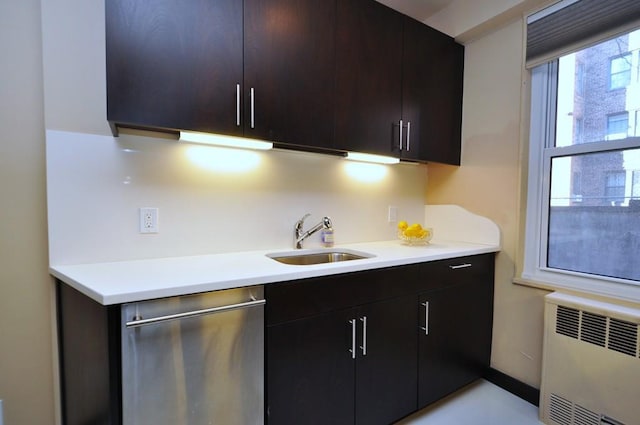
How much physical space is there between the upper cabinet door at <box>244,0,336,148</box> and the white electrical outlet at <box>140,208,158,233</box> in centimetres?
59

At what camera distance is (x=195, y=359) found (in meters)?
1.02

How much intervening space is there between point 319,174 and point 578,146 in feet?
4.91

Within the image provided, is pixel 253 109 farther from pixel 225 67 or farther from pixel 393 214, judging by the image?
pixel 393 214

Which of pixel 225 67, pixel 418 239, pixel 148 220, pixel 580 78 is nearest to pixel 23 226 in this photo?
pixel 148 220

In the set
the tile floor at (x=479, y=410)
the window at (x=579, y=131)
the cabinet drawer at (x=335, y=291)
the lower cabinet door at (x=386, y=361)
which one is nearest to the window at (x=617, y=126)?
the window at (x=579, y=131)

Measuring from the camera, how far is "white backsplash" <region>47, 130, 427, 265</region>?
1271 mm

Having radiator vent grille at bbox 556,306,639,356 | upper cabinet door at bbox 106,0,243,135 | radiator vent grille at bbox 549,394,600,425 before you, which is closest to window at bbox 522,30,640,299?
radiator vent grille at bbox 556,306,639,356

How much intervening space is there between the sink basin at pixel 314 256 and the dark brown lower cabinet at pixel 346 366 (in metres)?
0.40

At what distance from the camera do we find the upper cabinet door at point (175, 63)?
43.5 inches

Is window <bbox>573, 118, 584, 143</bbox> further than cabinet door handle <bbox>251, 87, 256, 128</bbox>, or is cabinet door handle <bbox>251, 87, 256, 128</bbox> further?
window <bbox>573, 118, 584, 143</bbox>

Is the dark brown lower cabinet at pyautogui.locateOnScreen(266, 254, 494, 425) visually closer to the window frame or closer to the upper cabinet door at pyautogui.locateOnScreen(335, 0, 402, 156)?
the window frame

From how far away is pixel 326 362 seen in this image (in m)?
1.32

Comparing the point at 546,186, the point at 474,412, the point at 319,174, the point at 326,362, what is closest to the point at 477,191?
the point at 546,186

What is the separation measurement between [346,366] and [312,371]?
0.18 meters
